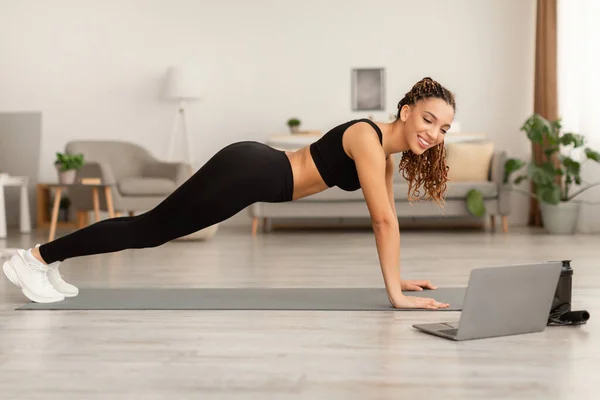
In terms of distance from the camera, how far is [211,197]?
267 centimetres

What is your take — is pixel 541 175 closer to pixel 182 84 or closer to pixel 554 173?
pixel 554 173

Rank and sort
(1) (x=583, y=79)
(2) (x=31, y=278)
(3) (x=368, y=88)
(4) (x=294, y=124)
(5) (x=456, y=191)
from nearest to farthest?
(2) (x=31, y=278) → (5) (x=456, y=191) → (1) (x=583, y=79) → (4) (x=294, y=124) → (3) (x=368, y=88)

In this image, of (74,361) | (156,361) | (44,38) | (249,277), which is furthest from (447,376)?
(44,38)

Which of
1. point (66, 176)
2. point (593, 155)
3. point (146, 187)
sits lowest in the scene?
point (146, 187)

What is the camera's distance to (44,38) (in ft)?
25.8

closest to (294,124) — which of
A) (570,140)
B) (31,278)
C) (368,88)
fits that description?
(368,88)

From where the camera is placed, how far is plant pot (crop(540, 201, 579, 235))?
21.2ft

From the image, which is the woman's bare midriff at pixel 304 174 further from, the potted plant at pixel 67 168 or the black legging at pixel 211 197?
the potted plant at pixel 67 168

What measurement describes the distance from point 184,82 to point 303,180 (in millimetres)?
4826

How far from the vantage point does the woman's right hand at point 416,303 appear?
2.80 meters

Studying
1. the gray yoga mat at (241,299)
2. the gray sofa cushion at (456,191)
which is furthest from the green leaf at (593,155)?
the gray yoga mat at (241,299)

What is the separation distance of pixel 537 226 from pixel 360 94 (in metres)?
1.94

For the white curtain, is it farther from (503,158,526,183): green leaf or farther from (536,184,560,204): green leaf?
(503,158,526,183): green leaf

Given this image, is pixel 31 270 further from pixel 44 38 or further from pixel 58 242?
pixel 44 38
